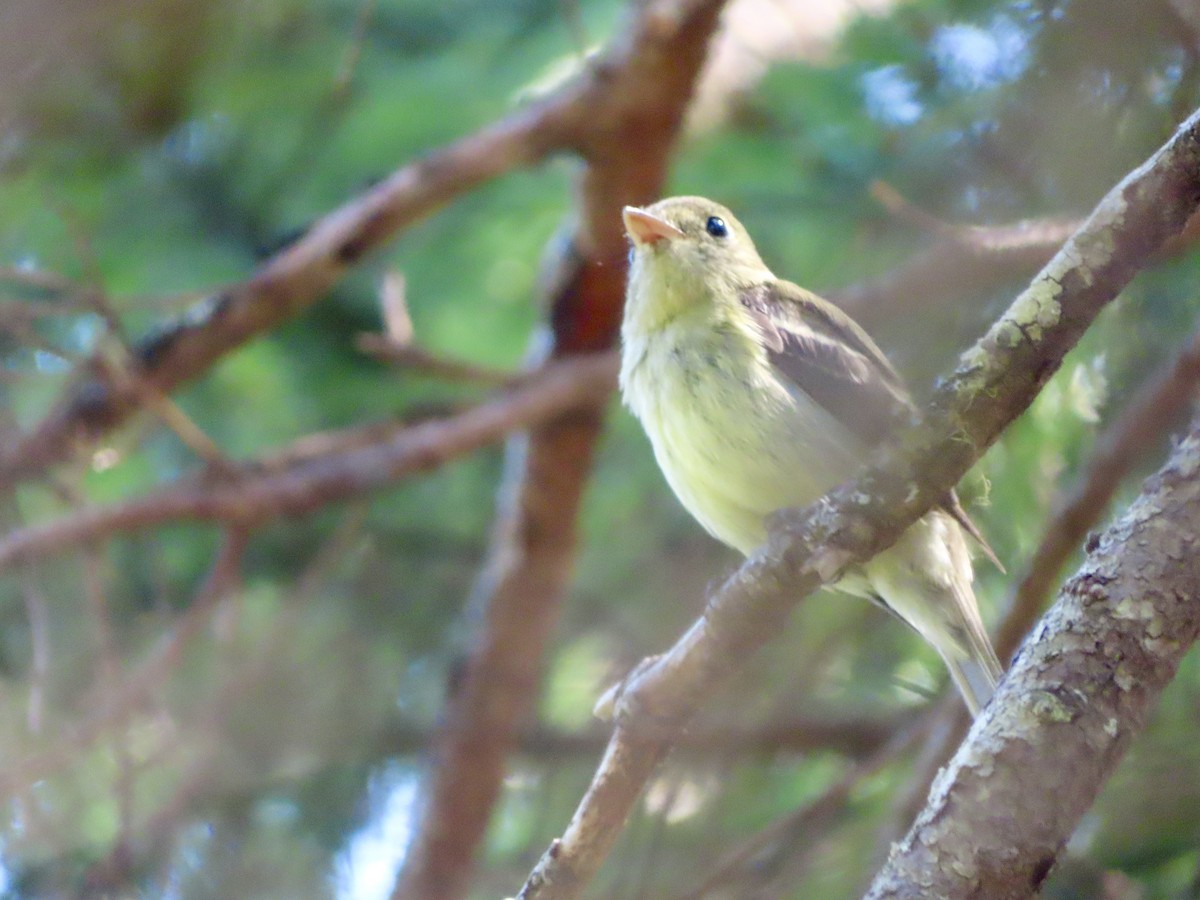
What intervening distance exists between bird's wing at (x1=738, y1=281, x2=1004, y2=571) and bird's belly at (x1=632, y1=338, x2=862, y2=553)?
6cm

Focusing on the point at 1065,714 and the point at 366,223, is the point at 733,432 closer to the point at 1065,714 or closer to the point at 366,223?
the point at 1065,714

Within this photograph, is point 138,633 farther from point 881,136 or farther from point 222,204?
point 881,136

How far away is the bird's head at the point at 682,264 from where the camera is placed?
12.2 feet

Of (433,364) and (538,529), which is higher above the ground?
(433,364)

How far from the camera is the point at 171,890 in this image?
470 cm

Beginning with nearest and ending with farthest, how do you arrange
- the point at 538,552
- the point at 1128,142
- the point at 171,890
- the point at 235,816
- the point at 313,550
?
the point at 1128,142, the point at 171,890, the point at 235,816, the point at 538,552, the point at 313,550

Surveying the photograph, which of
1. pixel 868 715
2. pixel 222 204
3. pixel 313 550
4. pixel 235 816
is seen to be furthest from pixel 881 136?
pixel 235 816

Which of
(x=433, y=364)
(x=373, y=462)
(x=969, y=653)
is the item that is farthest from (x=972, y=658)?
(x=373, y=462)

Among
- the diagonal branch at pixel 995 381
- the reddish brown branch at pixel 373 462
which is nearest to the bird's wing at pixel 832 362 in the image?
the diagonal branch at pixel 995 381

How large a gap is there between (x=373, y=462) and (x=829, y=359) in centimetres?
216

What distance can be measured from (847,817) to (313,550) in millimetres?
2588

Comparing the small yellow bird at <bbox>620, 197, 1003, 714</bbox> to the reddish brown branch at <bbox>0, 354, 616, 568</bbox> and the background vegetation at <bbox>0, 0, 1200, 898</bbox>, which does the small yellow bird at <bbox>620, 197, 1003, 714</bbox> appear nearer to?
the background vegetation at <bbox>0, 0, 1200, 898</bbox>

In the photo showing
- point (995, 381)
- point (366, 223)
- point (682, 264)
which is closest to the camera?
point (995, 381)

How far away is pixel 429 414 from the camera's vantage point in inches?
215
